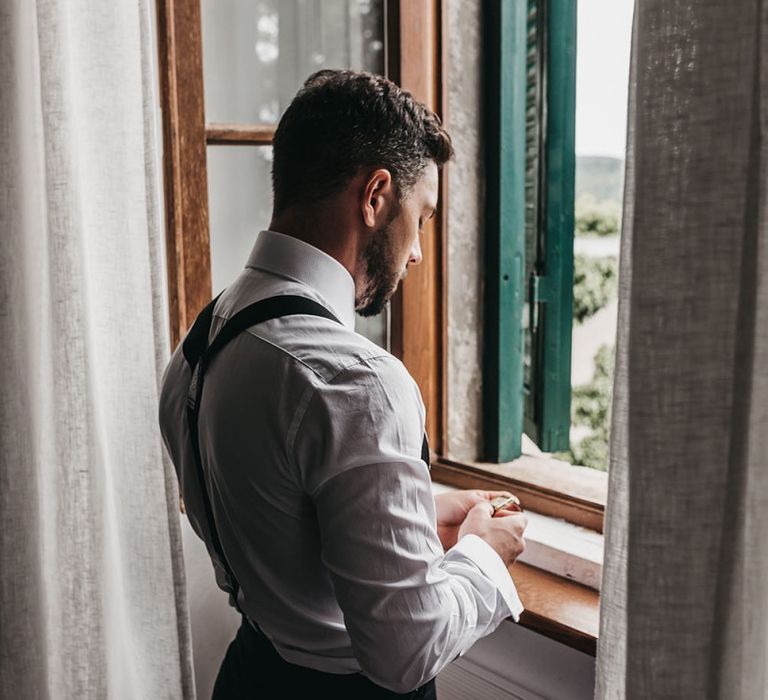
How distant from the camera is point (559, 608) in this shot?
4.34 ft

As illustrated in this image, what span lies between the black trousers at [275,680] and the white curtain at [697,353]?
1.30 ft

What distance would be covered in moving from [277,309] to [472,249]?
0.83 m

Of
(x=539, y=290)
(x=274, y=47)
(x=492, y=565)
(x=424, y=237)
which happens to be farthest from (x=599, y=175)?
(x=492, y=565)

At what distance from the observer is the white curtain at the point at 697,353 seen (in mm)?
737

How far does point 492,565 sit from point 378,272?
0.40 m

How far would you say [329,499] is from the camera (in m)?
0.90

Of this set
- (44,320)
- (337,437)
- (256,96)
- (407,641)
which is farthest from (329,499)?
(256,96)

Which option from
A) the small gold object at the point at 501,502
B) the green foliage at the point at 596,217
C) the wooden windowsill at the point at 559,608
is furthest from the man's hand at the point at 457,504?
the green foliage at the point at 596,217

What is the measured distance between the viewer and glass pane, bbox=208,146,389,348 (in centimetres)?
168

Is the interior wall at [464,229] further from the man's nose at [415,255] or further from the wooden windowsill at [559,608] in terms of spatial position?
the man's nose at [415,255]

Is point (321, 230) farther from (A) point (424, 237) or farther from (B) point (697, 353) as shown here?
(A) point (424, 237)

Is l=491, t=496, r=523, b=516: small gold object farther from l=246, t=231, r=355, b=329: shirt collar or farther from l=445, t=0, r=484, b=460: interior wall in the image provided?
l=445, t=0, r=484, b=460: interior wall

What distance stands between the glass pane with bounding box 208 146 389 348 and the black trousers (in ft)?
2.43

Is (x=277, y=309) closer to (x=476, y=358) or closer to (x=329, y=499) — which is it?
(x=329, y=499)
